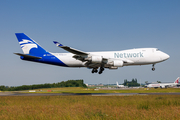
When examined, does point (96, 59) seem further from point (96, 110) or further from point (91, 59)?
point (96, 110)

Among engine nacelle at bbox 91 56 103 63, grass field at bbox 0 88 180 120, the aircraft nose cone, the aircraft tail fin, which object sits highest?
the aircraft tail fin

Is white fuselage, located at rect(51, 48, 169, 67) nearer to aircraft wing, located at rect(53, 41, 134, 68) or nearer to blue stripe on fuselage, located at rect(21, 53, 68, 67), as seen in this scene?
blue stripe on fuselage, located at rect(21, 53, 68, 67)

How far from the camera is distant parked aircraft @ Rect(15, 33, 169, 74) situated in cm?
3541

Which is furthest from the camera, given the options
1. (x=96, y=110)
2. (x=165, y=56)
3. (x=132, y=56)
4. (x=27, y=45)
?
(x=27, y=45)

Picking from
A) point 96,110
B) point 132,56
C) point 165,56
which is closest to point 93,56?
point 132,56

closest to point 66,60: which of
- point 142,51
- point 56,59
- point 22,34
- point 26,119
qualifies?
point 56,59

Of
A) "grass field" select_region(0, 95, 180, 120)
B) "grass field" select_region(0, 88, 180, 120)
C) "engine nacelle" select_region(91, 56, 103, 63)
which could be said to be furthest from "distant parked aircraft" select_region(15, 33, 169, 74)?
"grass field" select_region(0, 95, 180, 120)

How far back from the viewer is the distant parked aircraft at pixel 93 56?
3541cm

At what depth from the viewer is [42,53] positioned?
3891 centimetres

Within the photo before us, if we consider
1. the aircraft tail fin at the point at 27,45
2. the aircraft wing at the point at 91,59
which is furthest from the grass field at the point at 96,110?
the aircraft tail fin at the point at 27,45

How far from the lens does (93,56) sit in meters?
34.1

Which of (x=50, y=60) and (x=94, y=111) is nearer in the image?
(x=94, y=111)

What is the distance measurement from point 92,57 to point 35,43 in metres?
14.8

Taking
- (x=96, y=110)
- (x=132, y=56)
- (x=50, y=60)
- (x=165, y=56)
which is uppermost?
(x=165, y=56)
